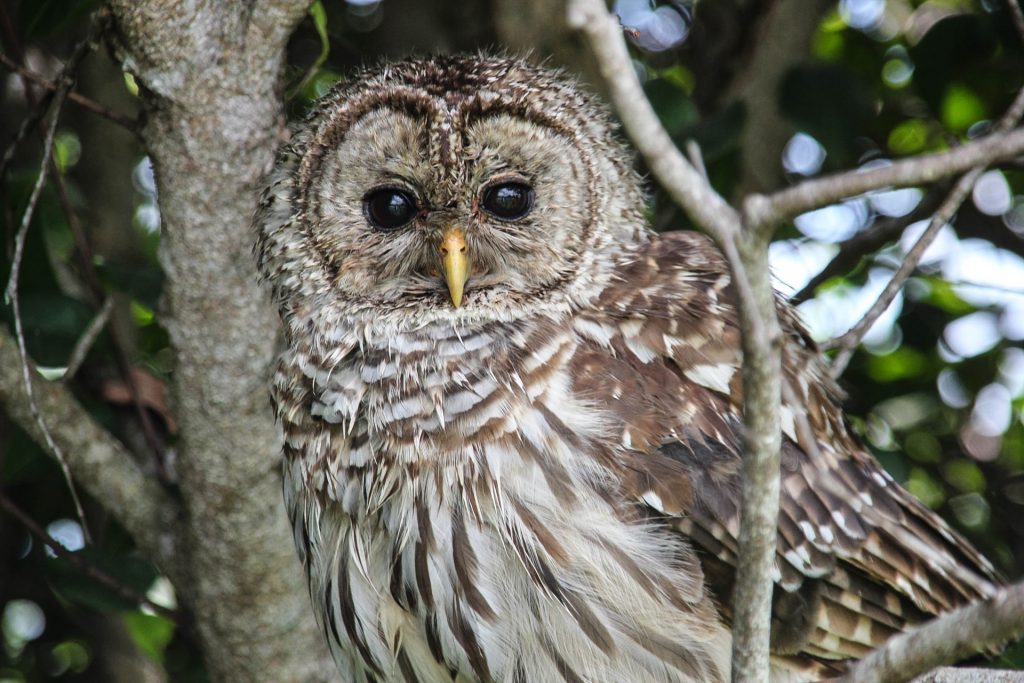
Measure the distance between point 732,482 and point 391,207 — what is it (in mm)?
962

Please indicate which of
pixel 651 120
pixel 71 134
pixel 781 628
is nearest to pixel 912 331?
pixel 781 628

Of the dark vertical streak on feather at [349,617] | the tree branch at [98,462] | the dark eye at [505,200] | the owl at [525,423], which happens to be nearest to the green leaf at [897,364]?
the owl at [525,423]

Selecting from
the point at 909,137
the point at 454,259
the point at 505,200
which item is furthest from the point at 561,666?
the point at 909,137

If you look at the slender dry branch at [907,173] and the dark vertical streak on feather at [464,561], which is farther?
the dark vertical streak on feather at [464,561]

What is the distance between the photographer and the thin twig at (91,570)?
290 centimetres

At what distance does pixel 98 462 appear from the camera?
2854 millimetres

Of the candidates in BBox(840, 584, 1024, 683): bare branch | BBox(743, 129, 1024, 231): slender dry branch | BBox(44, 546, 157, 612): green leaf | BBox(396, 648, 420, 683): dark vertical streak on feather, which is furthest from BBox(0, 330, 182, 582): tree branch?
BBox(743, 129, 1024, 231): slender dry branch

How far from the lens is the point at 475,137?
2.57 m

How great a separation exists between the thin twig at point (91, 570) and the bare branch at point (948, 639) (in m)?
1.97

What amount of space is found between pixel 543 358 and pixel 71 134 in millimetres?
2470

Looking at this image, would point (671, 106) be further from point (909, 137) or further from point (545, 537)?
point (545, 537)

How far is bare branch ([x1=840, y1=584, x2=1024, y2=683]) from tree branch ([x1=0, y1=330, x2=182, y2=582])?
1888mm

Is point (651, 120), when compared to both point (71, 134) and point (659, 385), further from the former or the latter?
point (71, 134)

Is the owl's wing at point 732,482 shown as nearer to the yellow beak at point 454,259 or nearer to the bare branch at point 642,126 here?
the yellow beak at point 454,259
